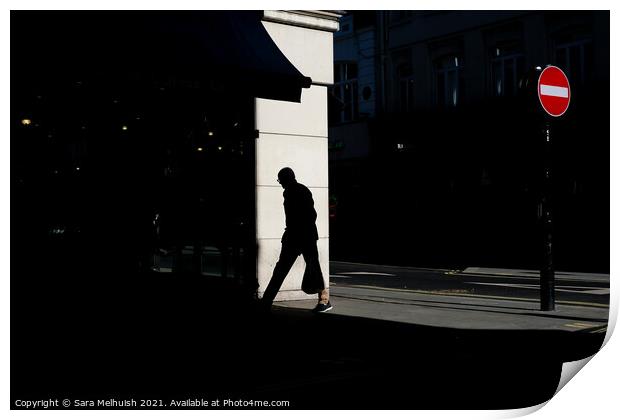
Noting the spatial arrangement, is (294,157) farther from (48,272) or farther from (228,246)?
(48,272)

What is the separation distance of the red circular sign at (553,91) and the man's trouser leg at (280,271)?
299 cm

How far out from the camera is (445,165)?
2100 centimetres

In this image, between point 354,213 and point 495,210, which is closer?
point 495,210

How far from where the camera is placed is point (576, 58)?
653 inches

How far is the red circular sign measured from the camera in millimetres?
7773

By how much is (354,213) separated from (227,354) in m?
16.5

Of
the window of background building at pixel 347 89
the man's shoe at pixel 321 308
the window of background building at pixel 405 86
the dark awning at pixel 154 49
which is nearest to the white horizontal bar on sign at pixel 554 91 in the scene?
the dark awning at pixel 154 49

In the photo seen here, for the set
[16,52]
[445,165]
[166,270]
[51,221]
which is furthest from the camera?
[445,165]

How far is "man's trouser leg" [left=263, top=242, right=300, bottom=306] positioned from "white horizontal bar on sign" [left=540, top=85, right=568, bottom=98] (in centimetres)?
303

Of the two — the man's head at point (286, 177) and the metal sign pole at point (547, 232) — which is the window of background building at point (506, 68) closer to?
the metal sign pole at point (547, 232)

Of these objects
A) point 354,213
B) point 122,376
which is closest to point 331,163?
point 354,213

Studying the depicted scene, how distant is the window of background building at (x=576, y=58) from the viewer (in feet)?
52.3

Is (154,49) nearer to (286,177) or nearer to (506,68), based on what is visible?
(286,177)

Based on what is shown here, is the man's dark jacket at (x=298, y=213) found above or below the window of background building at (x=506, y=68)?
below
